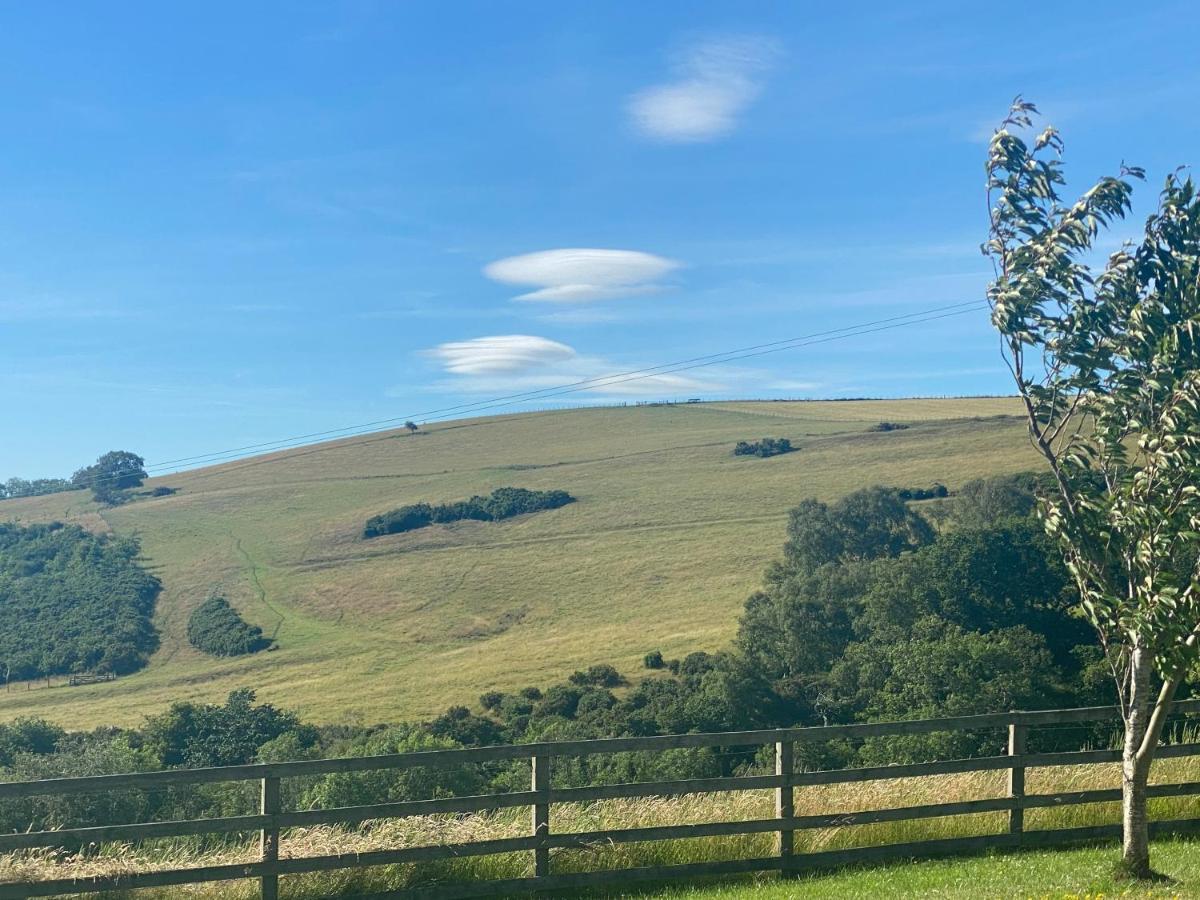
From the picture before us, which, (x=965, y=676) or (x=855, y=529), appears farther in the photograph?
(x=855, y=529)

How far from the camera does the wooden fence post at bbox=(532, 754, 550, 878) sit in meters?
9.90

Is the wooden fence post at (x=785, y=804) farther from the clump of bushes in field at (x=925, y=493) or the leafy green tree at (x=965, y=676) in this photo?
the clump of bushes in field at (x=925, y=493)

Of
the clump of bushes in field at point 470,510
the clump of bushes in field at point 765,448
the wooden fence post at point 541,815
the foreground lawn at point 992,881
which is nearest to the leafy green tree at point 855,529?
the clump of bushes in field at point 470,510

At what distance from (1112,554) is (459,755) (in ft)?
20.0

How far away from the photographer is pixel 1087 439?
9.86 m

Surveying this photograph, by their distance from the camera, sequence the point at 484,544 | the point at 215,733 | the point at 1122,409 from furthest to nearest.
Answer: the point at 484,544 < the point at 215,733 < the point at 1122,409

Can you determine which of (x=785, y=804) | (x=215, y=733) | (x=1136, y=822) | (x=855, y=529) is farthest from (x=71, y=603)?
(x=1136, y=822)

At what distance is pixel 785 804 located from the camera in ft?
34.9

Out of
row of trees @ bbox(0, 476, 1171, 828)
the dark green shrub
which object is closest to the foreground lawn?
row of trees @ bbox(0, 476, 1171, 828)

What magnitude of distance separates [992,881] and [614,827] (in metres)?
3.47

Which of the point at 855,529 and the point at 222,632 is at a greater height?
the point at 855,529

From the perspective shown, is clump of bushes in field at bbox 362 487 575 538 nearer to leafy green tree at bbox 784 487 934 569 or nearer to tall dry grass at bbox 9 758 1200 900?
leafy green tree at bbox 784 487 934 569

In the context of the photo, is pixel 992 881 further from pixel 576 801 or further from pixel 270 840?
pixel 270 840

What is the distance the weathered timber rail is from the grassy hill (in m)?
43.5
